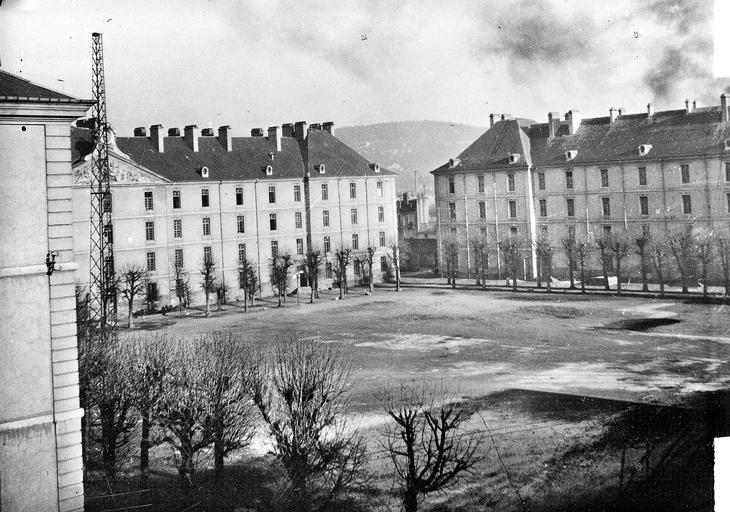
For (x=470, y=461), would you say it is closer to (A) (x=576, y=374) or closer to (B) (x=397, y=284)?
(A) (x=576, y=374)

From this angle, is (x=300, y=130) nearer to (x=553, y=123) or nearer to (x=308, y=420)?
(x=308, y=420)

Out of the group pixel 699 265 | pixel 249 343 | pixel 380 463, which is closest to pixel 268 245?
pixel 249 343

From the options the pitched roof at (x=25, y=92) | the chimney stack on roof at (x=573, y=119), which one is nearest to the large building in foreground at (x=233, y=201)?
the pitched roof at (x=25, y=92)

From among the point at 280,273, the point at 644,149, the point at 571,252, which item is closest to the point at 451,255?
the point at 571,252

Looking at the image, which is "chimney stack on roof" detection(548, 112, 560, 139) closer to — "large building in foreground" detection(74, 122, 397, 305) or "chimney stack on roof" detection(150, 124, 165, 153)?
"large building in foreground" detection(74, 122, 397, 305)

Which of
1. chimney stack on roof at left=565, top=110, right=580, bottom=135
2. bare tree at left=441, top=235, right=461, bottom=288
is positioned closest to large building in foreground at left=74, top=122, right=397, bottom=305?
bare tree at left=441, top=235, right=461, bottom=288
